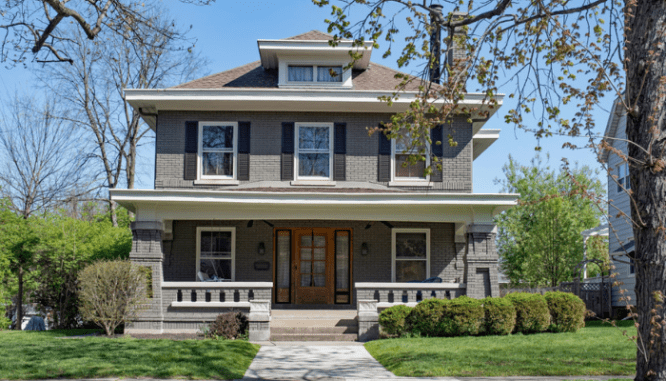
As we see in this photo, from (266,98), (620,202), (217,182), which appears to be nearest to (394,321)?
(217,182)

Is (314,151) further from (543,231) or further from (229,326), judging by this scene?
(543,231)

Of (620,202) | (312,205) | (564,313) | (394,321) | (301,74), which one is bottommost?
(394,321)

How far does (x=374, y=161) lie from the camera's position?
17422mm

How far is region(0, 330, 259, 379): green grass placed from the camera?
27.9ft

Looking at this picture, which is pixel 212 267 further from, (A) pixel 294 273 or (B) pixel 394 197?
(B) pixel 394 197

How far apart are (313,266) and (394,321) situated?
15.1 feet

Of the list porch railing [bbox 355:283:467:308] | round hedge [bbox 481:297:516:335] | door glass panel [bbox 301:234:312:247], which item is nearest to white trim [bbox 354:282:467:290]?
porch railing [bbox 355:283:467:308]

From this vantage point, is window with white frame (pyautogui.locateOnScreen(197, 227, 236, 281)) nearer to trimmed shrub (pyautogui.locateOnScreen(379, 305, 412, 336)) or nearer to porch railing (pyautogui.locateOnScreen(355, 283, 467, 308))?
porch railing (pyautogui.locateOnScreen(355, 283, 467, 308))

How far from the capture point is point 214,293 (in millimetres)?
15195

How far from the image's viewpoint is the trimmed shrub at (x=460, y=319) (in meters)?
13.8

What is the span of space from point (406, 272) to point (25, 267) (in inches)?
432

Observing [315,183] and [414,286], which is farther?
[315,183]

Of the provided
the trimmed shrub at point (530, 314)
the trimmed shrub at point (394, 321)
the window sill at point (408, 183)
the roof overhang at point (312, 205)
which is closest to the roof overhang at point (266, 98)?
the window sill at point (408, 183)

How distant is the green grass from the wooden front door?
18.0 ft
